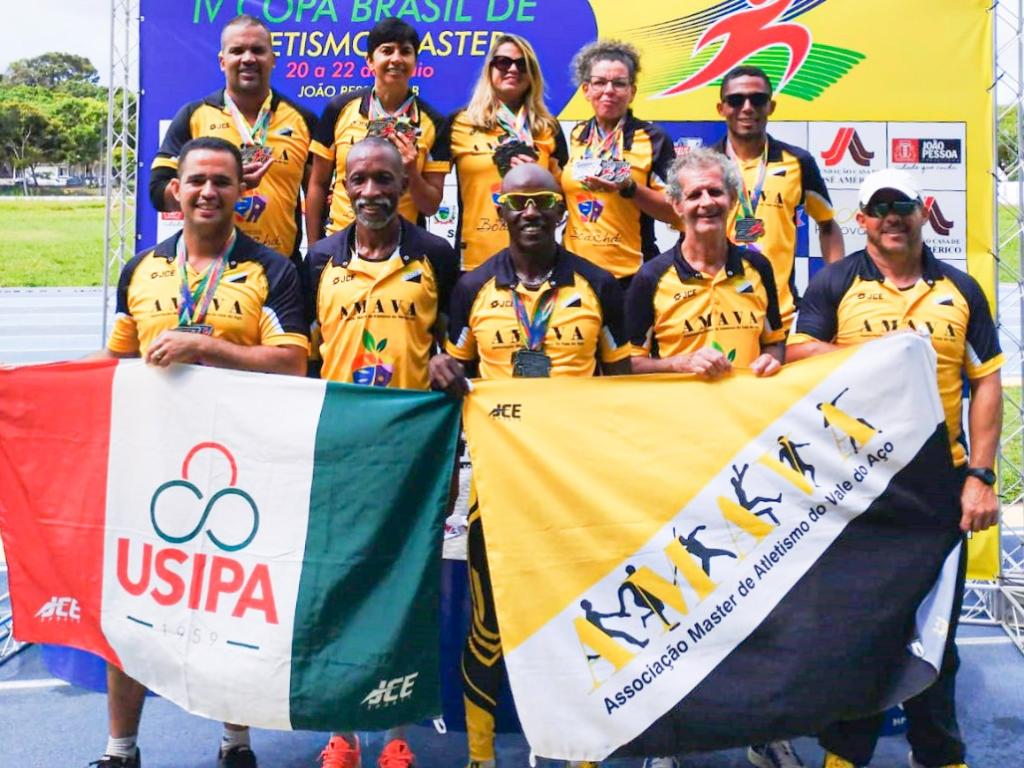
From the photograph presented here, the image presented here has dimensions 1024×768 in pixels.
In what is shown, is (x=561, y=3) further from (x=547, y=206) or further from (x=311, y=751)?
(x=311, y=751)

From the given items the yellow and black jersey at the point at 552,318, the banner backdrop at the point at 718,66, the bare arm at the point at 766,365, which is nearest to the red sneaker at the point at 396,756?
the yellow and black jersey at the point at 552,318

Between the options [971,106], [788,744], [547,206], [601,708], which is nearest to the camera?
[601,708]

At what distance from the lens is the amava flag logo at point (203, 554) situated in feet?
12.0

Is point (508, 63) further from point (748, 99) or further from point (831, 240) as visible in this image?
point (831, 240)

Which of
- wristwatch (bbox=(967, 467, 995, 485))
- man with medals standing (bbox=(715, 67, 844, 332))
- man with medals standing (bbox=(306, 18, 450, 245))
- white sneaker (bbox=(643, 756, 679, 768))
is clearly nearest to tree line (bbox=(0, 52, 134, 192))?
man with medals standing (bbox=(306, 18, 450, 245))

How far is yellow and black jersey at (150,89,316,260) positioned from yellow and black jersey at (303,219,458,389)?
88 cm

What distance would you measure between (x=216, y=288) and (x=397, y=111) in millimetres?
1519

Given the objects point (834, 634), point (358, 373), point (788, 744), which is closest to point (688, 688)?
point (834, 634)

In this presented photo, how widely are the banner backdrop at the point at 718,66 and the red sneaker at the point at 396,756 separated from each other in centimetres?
347

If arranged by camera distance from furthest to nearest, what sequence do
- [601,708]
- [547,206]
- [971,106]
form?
[971,106]
[547,206]
[601,708]

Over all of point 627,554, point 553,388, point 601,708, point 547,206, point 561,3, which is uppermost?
point 561,3

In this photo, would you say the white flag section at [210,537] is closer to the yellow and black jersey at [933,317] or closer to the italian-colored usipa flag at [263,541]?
the italian-colored usipa flag at [263,541]

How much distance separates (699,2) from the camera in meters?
6.26

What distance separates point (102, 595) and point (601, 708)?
1.84 metres
